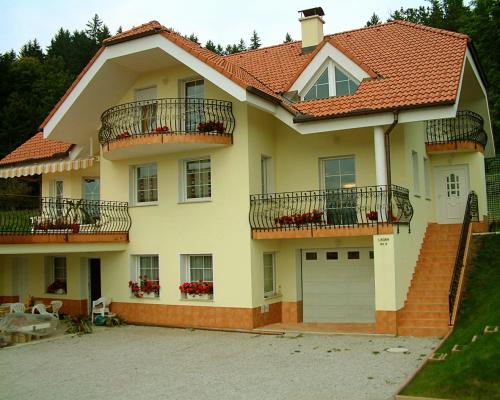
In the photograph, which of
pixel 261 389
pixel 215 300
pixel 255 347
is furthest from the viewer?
pixel 215 300

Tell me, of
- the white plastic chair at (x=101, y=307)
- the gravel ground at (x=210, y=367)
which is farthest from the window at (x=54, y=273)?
the gravel ground at (x=210, y=367)

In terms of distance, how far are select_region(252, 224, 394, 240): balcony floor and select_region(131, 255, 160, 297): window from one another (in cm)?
476

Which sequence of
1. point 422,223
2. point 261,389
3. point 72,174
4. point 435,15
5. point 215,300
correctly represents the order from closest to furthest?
point 261,389 < point 215,300 < point 422,223 < point 72,174 < point 435,15

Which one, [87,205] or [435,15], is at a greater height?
[435,15]

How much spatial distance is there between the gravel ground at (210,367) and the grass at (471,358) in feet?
2.22

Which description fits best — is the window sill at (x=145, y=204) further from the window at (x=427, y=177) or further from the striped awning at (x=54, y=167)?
the window at (x=427, y=177)

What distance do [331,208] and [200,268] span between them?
541cm

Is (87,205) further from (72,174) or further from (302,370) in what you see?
(302,370)

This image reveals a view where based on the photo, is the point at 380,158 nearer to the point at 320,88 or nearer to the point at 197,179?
the point at 320,88

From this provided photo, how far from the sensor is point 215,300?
19.6m

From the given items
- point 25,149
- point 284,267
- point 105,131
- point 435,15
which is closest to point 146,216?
point 105,131

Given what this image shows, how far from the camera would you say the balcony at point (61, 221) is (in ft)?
63.2

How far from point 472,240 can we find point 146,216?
42.2ft

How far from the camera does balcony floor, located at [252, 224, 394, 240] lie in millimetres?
17391
